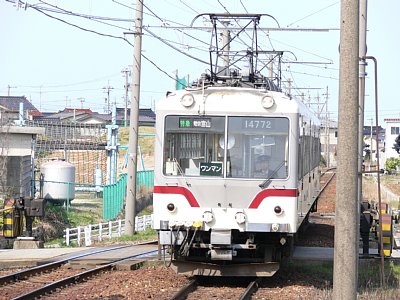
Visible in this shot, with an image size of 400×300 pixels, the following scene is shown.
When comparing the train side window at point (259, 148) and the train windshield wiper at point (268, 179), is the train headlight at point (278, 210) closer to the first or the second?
the train windshield wiper at point (268, 179)

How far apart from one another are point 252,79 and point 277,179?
227cm

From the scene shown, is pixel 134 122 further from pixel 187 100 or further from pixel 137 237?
pixel 187 100

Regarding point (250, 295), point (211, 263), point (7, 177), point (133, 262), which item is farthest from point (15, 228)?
point (7, 177)

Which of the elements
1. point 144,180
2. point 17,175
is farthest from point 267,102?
point 144,180

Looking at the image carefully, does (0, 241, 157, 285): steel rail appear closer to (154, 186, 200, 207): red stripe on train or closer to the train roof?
(154, 186, 200, 207): red stripe on train

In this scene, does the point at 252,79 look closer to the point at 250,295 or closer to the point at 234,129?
the point at 234,129

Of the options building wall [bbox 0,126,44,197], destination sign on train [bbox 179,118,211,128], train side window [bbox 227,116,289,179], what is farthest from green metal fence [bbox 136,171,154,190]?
train side window [bbox 227,116,289,179]

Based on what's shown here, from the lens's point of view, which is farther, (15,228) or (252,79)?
(15,228)

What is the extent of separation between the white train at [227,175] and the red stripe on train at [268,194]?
2 centimetres

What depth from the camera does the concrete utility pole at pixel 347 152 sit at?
700 centimetres

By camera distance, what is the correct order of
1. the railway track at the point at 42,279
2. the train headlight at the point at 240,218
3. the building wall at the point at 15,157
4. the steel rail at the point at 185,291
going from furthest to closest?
the building wall at the point at 15,157, the train headlight at the point at 240,218, the railway track at the point at 42,279, the steel rail at the point at 185,291

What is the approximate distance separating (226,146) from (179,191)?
1.01 metres

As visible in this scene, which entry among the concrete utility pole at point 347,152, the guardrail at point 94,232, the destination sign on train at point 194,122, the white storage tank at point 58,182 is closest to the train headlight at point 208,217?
the destination sign on train at point 194,122

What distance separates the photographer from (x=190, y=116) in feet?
39.7
